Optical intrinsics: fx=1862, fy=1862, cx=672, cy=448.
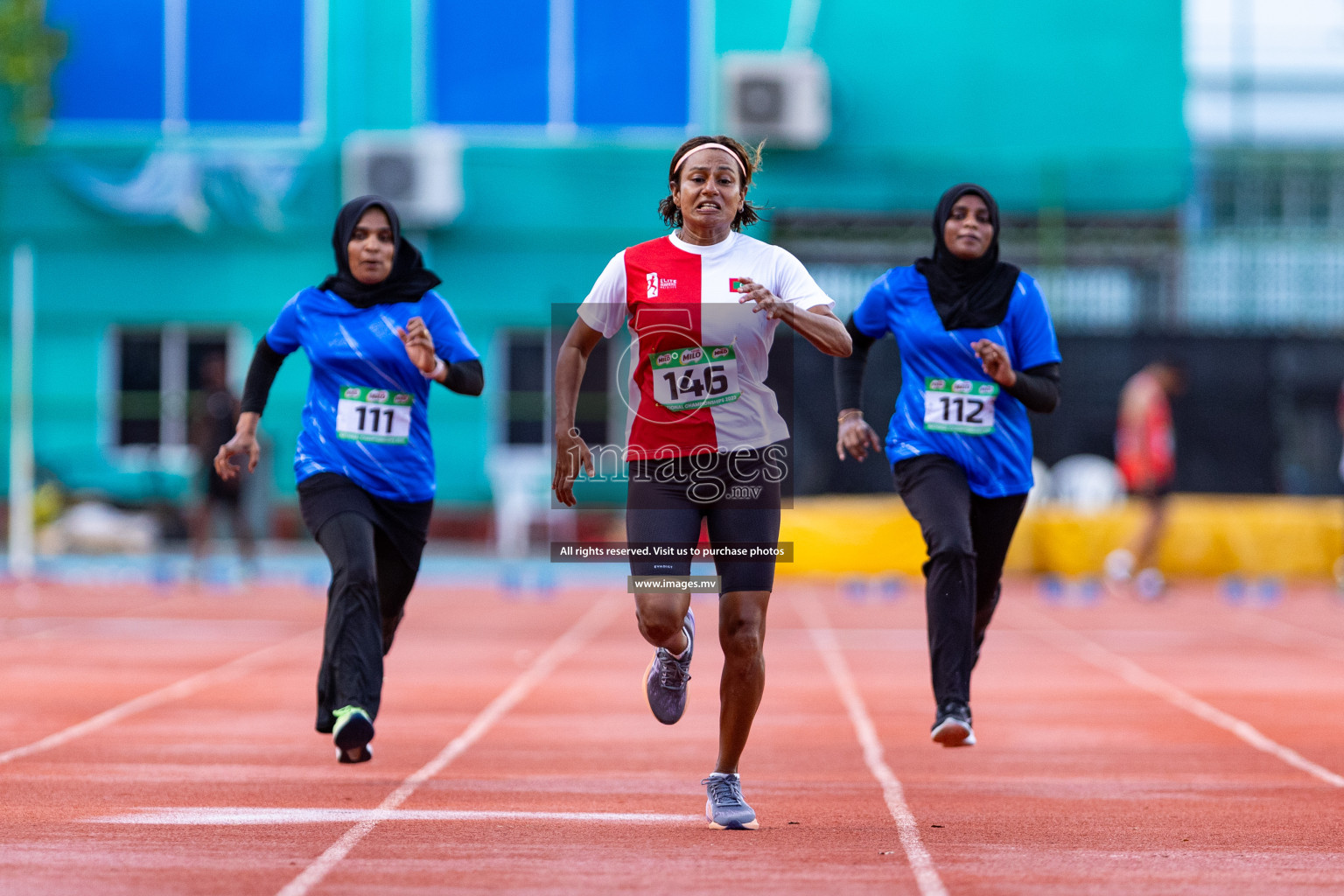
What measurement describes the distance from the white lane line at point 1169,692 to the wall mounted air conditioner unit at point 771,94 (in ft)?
37.5

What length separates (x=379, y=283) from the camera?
23.1 ft

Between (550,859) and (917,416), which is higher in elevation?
(917,416)

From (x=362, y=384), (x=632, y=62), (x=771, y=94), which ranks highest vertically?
(x=632, y=62)

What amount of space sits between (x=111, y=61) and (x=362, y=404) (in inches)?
798

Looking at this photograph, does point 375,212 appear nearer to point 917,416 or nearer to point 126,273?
point 917,416

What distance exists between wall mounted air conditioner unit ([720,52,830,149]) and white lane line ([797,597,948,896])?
11.6m

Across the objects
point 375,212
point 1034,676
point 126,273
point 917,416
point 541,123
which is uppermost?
point 541,123

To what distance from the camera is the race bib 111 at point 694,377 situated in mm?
5645

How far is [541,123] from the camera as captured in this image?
2547 centimetres

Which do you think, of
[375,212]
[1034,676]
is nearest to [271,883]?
[375,212]

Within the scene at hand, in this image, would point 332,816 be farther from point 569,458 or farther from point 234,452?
point 234,452

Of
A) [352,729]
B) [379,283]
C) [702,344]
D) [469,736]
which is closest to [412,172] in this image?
[469,736]

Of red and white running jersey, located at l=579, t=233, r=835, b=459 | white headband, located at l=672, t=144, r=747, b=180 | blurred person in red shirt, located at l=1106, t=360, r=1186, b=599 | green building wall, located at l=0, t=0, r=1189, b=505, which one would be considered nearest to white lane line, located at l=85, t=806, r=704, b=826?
red and white running jersey, located at l=579, t=233, r=835, b=459

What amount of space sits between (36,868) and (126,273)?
70.8 feet
